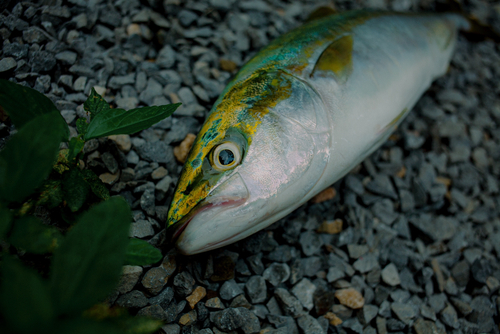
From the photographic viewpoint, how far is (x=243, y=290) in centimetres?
158

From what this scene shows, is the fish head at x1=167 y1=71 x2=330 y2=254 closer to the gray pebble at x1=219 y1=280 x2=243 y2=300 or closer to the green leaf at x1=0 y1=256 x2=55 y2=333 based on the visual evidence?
the gray pebble at x1=219 y1=280 x2=243 y2=300

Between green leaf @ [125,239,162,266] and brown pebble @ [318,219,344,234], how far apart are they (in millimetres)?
1000

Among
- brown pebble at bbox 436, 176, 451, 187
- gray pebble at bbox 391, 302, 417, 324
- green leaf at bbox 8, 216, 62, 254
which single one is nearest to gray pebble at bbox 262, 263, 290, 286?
gray pebble at bbox 391, 302, 417, 324

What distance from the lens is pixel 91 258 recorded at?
37.5 inches

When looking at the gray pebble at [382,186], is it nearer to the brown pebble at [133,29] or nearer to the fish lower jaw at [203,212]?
the fish lower jaw at [203,212]

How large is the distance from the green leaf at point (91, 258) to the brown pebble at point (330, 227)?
1.16m

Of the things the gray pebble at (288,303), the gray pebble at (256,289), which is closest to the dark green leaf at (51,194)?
the gray pebble at (256,289)

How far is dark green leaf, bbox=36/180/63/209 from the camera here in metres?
1.25

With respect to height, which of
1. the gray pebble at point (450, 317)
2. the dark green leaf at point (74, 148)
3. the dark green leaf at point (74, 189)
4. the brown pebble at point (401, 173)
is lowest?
the gray pebble at point (450, 317)

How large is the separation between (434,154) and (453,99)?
0.66 m

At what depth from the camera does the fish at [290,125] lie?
134 centimetres

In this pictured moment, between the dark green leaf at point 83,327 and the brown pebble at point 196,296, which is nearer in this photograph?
the dark green leaf at point 83,327

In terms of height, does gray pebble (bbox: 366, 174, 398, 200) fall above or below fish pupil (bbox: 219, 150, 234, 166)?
below

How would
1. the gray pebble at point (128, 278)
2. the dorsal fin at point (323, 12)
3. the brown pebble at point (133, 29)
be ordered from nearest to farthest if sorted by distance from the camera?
the gray pebble at point (128, 278)
the brown pebble at point (133, 29)
the dorsal fin at point (323, 12)
